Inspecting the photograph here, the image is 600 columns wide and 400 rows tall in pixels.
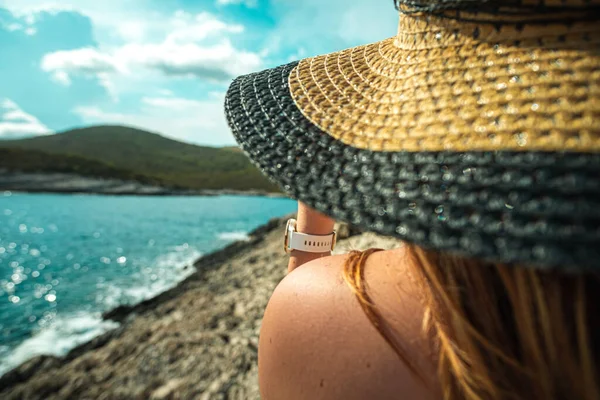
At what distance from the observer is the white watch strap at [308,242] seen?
5.01 ft

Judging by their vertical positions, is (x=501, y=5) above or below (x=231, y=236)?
above

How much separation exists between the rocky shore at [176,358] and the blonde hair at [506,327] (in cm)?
171

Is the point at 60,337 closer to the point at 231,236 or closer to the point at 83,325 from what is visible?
the point at 83,325

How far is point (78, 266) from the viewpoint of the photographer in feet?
56.3

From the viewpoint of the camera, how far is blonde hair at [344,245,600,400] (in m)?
0.63

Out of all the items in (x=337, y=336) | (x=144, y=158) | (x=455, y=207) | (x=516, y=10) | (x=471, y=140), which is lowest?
(x=337, y=336)

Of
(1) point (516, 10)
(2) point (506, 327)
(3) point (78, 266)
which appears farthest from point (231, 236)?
(1) point (516, 10)

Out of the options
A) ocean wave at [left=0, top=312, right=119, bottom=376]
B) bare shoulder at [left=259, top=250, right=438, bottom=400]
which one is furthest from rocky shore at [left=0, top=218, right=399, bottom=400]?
bare shoulder at [left=259, top=250, right=438, bottom=400]

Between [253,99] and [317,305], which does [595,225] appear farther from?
[253,99]

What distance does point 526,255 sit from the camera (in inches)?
18.6

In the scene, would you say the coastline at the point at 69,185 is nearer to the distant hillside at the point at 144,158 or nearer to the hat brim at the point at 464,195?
the distant hillside at the point at 144,158

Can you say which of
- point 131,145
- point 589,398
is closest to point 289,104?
point 589,398

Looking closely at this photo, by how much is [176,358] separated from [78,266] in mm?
15337

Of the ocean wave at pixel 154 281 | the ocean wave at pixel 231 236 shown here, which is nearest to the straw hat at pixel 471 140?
the ocean wave at pixel 154 281
